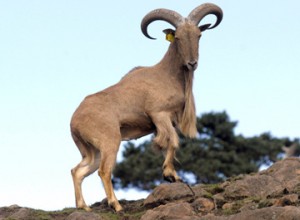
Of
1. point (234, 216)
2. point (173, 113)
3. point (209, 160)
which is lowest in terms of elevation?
point (234, 216)

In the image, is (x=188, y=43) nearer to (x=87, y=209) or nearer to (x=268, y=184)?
(x=268, y=184)

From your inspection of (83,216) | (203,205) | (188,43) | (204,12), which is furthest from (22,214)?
(204,12)

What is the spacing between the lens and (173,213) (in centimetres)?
1500

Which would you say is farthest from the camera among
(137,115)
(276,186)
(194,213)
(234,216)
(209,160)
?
(209,160)

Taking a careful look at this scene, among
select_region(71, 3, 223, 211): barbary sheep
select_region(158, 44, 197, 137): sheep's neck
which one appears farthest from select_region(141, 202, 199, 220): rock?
select_region(158, 44, 197, 137): sheep's neck

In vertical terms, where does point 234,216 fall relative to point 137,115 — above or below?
below

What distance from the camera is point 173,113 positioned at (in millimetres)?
17750

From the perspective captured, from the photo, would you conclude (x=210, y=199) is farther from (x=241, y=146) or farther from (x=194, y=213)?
(x=241, y=146)

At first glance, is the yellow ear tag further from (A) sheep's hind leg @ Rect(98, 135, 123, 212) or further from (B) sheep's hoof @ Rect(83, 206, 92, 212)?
(B) sheep's hoof @ Rect(83, 206, 92, 212)

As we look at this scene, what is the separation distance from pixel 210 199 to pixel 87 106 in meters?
3.46

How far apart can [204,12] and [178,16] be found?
63 centimetres

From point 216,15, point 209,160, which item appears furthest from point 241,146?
point 216,15

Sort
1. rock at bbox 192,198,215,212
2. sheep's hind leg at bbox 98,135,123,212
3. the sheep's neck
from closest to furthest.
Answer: rock at bbox 192,198,215,212 → sheep's hind leg at bbox 98,135,123,212 → the sheep's neck

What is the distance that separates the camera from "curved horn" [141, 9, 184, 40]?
711 inches
